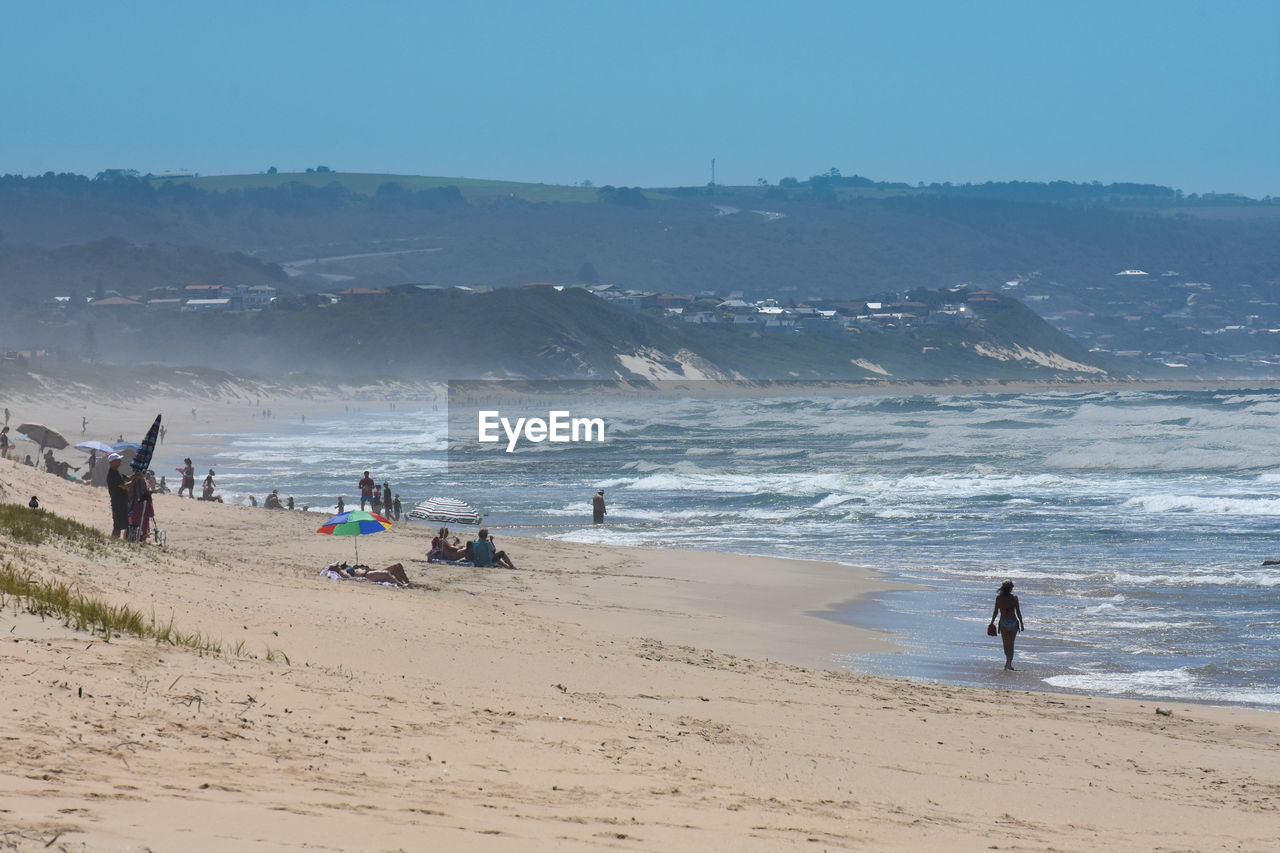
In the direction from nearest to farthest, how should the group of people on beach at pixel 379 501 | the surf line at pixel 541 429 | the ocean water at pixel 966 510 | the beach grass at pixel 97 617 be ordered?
the beach grass at pixel 97 617 < the ocean water at pixel 966 510 < the group of people on beach at pixel 379 501 < the surf line at pixel 541 429

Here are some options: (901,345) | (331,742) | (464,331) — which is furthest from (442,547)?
(901,345)

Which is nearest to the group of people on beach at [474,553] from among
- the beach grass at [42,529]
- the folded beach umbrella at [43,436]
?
the beach grass at [42,529]

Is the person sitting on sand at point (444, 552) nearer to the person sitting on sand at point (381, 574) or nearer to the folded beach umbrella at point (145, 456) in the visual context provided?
the person sitting on sand at point (381, 574)

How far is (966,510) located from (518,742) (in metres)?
22.8

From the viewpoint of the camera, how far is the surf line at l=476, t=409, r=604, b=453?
60.5 metres

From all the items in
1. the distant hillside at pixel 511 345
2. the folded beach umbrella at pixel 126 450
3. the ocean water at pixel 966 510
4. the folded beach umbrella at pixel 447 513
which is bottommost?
the ocean water at pixel 966 510

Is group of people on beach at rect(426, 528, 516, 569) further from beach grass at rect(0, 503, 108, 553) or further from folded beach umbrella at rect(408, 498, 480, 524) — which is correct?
beach grass at rect(0, 503, 108, 553)

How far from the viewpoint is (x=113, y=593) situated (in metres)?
9.58

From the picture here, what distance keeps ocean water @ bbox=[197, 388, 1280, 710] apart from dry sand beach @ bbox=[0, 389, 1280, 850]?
7.36 ft

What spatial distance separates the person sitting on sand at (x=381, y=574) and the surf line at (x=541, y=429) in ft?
119

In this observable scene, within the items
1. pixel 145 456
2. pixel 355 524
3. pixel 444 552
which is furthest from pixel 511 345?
pixel 355 524

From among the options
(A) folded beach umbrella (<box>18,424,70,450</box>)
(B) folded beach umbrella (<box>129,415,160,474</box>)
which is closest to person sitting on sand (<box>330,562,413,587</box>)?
(B) folded beach umbrella (<box>129,415,160,474</box>)

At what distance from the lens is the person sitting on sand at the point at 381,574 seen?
46.9 ft

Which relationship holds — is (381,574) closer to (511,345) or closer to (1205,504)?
(1205,504)
